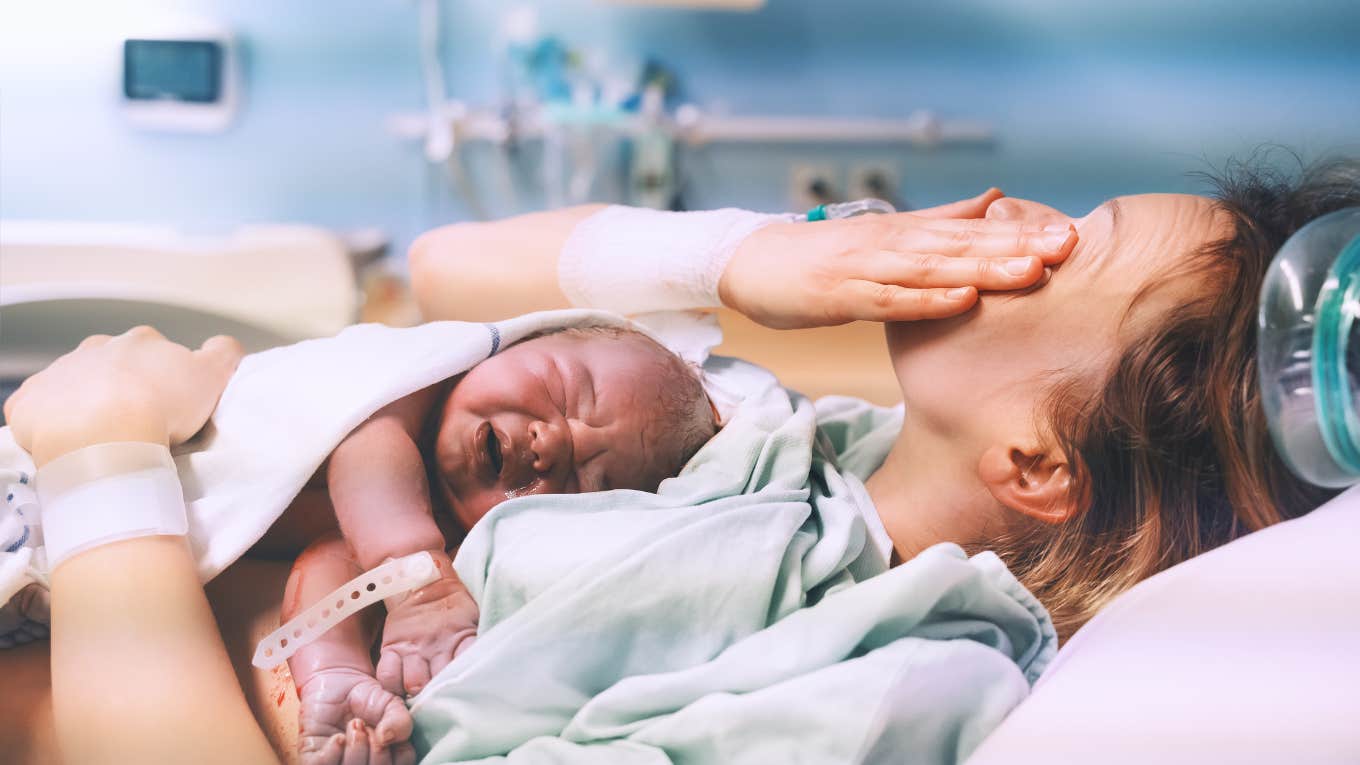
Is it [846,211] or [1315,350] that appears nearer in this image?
[1315,350]

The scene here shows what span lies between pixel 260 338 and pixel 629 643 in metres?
0.38

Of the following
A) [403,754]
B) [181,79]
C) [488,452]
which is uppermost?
[181,79]

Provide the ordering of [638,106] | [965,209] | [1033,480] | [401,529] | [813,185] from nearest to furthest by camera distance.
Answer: [401,529], [1033,480], [965,209], [813,185], [638,106]

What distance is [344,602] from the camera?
54 cm

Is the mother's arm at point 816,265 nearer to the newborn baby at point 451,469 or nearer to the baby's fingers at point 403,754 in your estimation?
the newborn baby at point 451,469

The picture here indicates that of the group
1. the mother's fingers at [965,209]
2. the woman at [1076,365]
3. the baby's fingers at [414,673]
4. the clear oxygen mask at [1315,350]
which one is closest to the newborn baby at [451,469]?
the baby's fingers at [414,673]

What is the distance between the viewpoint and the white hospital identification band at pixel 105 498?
0.53 meters

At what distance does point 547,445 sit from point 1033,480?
12.7 inches

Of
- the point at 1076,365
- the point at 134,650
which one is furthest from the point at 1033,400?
the point at 134,650

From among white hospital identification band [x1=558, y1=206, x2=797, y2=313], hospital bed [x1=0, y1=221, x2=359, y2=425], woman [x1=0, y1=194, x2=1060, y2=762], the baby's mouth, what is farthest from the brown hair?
hospital bed [x1=0, y1=221, x2=359, y2=425]

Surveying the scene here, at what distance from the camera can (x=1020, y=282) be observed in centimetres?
64

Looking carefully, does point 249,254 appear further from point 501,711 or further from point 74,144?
point 501,711

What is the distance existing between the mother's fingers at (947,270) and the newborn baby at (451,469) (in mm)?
153

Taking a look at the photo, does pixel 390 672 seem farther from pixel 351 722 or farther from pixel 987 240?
pixel 987 240
